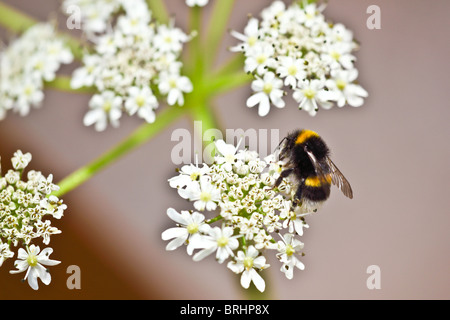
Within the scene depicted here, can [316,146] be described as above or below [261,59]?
below

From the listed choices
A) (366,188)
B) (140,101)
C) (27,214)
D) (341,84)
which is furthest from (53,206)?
(366,188)

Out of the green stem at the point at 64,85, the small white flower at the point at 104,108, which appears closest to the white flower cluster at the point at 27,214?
the small white flower at the point at 104,108

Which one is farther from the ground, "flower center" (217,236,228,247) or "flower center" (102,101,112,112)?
"flower center" (102,101,112,112)

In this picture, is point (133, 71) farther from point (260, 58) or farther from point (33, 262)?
point (33, 262)

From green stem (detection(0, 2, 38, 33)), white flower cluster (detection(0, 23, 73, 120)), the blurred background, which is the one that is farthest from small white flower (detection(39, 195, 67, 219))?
the blurred background

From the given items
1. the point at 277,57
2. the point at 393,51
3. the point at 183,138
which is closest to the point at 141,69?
the point at 183,138

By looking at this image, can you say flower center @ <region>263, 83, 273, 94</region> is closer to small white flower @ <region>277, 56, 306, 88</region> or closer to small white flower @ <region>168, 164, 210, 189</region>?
small white flower @ <region>277, 56, 306, 88</region>

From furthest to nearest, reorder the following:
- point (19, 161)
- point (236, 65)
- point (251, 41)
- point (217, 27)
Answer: point (217, 27), point (236, 65), point (251, 41), point (19, 161)
